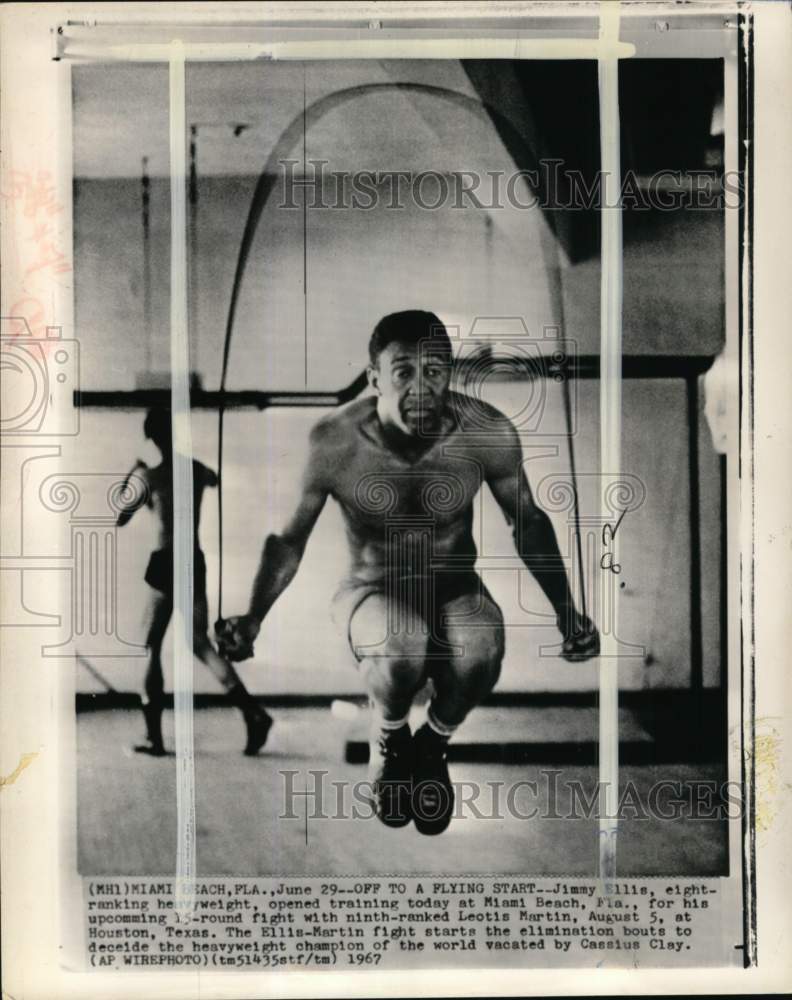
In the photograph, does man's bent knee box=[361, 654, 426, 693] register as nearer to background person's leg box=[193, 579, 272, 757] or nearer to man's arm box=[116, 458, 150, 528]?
background person's leg box=[193, 579, 272, 757]

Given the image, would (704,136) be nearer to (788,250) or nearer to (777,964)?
(788,250)

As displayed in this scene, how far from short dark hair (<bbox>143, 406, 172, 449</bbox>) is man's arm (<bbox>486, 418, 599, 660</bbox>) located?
45 cm

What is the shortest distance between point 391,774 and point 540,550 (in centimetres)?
37

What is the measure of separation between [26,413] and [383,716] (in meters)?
0.65

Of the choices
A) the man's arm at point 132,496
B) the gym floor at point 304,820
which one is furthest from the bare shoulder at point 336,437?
the gym floor at point 304,820

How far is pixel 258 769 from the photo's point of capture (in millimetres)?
1944

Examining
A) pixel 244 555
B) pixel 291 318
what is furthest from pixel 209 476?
pixel 291 318

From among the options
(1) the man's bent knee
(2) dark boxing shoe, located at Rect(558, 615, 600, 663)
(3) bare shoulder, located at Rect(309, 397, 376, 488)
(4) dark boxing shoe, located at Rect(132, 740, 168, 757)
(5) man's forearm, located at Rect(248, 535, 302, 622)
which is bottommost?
(4) dark boxing shoe, located at Rect(132, 740, 168, 757)

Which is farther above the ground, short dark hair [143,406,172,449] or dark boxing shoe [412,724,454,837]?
short dark hair [143,406,172,449]

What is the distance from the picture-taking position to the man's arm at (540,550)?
195 cm

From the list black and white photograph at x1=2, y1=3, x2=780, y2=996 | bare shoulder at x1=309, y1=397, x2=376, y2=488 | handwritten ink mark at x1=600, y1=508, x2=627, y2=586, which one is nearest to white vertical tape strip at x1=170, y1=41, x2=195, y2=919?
black and white photograph at x1=2, y1=3, x2=780, y2=996

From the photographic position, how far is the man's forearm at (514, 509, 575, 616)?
1.95m

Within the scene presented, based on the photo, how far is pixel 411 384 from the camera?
76.5 inches

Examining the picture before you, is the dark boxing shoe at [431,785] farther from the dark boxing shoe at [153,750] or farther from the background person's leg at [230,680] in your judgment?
the dark boxing shoe at [153,750]
